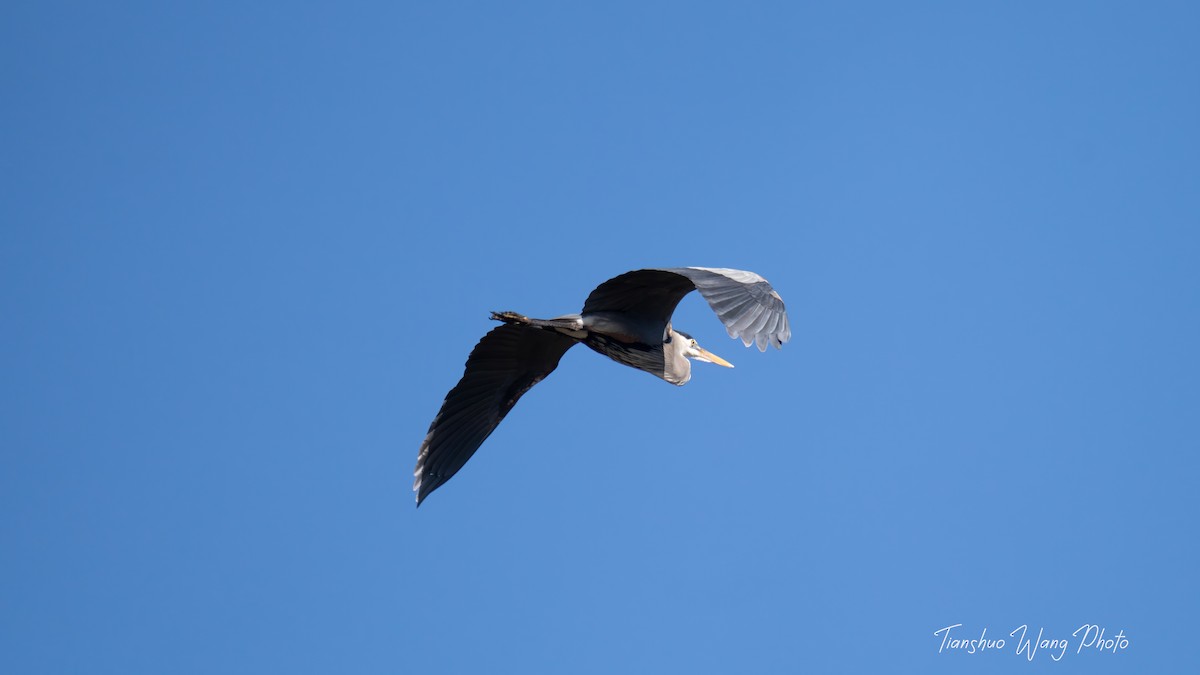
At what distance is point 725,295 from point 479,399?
3.96 metres

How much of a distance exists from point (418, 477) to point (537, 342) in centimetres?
167

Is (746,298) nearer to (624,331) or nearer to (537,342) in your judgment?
(624,331)

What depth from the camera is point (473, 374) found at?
11.5 m

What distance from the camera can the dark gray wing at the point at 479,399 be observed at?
1143cm

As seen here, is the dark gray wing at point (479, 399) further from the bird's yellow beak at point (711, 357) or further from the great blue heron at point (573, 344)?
the bird's yellow beak at point (711, 357)

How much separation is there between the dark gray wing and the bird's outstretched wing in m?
1.32

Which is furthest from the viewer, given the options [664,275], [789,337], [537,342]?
[537,342]

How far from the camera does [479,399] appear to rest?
1169cm

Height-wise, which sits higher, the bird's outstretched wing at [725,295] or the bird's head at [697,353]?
the bird's head at [697,353]

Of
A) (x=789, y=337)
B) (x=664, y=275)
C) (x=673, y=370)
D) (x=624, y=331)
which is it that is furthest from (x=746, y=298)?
(x=673, y=370)

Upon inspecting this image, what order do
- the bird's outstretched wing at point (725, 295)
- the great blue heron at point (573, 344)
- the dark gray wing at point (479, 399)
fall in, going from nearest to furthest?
the bird's outstretched wing at point (725, 295)
the great blue heron at point (573, 344)
the dark gray wing at point (479, 399)

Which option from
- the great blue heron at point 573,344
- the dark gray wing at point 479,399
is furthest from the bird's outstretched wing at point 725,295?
the dark gray wing at point 479,399

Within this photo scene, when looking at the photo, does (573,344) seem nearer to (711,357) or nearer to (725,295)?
(711,357)

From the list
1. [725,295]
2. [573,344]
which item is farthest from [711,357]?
[725,295]
